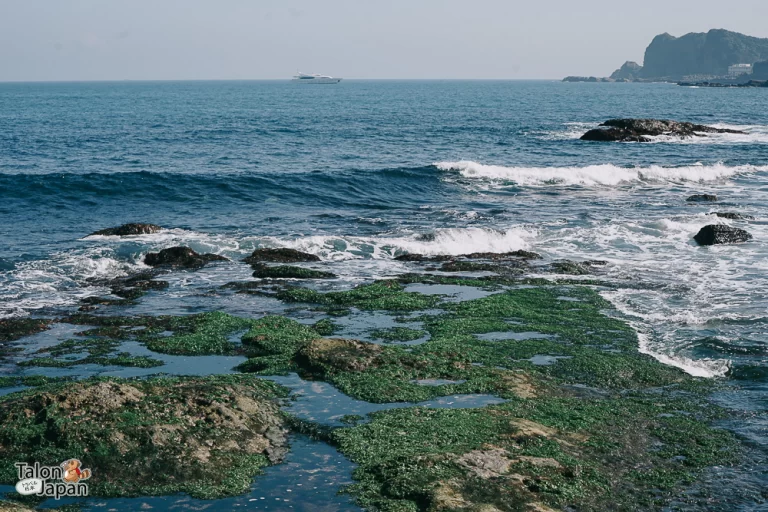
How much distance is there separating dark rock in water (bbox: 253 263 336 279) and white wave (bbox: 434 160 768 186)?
983 inches

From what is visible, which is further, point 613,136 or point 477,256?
point 613,136

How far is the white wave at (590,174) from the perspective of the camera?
4809cm

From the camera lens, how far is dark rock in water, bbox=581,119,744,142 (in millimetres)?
69000

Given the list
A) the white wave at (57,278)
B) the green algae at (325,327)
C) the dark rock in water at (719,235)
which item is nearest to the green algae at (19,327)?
the white wave at (57,278)

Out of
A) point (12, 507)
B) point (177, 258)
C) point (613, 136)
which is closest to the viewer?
point (12, 507)

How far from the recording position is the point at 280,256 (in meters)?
27.5

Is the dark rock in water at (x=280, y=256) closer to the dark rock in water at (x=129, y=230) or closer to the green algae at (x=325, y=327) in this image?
the dark rock in water at (x=129, y=230)

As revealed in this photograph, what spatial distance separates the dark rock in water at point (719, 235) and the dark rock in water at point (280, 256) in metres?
15.4

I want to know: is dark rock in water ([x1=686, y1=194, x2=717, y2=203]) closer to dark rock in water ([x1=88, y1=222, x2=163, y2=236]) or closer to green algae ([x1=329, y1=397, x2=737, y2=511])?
dark rock in water ([x1=88, y1=222, x2=163, y2=236])

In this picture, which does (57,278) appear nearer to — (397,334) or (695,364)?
(397,334)

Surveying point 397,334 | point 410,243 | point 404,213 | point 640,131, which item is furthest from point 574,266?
point 640,131

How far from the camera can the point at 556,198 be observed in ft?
139

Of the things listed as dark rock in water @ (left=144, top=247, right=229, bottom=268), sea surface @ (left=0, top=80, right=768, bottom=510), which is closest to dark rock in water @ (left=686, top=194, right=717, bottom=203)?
sea surface @ (left=0, top=80, right=768, bottom=510)
